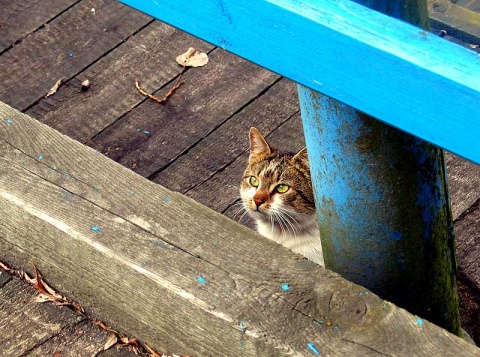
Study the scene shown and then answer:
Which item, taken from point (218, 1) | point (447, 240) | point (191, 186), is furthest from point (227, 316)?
point (191, 186)

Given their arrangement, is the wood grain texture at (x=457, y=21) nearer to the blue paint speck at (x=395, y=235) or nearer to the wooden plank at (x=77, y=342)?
the blue paint speck at (x=395, y=235)

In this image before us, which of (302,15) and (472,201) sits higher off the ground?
(302,15)

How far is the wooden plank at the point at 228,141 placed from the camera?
11.1 ft

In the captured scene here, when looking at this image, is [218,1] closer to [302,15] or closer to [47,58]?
[302,15]

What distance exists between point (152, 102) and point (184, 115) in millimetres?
177

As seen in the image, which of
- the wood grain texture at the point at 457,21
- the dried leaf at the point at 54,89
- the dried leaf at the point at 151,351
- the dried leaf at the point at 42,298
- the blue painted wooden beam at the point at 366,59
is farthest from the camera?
the wood grain texture at the point at 457,21

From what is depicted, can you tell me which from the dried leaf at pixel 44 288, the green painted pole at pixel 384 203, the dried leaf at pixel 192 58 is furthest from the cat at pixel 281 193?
the dried leaf at pixel 44 288

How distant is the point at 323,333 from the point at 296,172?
1423 millimetres

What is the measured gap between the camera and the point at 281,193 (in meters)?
3.44

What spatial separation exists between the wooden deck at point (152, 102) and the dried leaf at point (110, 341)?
37.9 inches

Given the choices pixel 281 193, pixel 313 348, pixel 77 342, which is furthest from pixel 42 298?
pixel 281 193

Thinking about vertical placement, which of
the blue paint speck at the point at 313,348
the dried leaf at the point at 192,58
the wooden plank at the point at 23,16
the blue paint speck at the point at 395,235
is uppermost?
the blue paint speck at the point at 395,235

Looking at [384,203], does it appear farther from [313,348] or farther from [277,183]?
[277,183]

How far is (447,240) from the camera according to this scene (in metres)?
2.33
